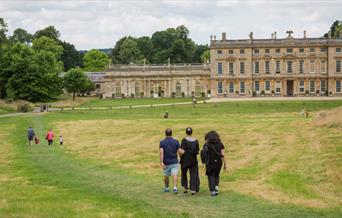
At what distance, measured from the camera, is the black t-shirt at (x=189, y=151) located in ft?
46.9

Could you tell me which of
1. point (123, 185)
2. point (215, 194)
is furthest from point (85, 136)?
point (215, 194)

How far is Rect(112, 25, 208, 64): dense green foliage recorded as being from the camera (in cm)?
11919

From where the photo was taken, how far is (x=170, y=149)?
1429 centimetres

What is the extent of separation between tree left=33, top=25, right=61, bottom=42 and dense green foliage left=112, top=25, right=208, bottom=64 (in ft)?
44.4

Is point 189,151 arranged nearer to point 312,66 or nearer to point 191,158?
point 191,158

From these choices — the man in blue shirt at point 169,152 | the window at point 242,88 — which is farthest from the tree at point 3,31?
the man in blue shirt at point 169,152

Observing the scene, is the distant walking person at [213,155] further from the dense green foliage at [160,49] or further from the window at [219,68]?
the dense green foliage at [160,49]

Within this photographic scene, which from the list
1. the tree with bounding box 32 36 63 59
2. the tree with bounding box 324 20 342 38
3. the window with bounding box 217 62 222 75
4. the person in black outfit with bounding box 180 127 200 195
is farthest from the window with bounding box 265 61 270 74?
the person in black outfit with bounding box 180 127 200 195

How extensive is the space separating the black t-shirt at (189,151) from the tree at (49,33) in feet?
358

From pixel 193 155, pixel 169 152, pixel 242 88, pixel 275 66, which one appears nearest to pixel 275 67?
pixel 275 66

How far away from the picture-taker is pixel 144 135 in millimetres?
32250

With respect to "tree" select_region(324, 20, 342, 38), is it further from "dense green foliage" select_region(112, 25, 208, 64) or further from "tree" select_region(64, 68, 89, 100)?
"tree" select_region(64, 68, 89, 100)

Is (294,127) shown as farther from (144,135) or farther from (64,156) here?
(64,156)

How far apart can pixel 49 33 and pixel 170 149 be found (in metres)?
111
